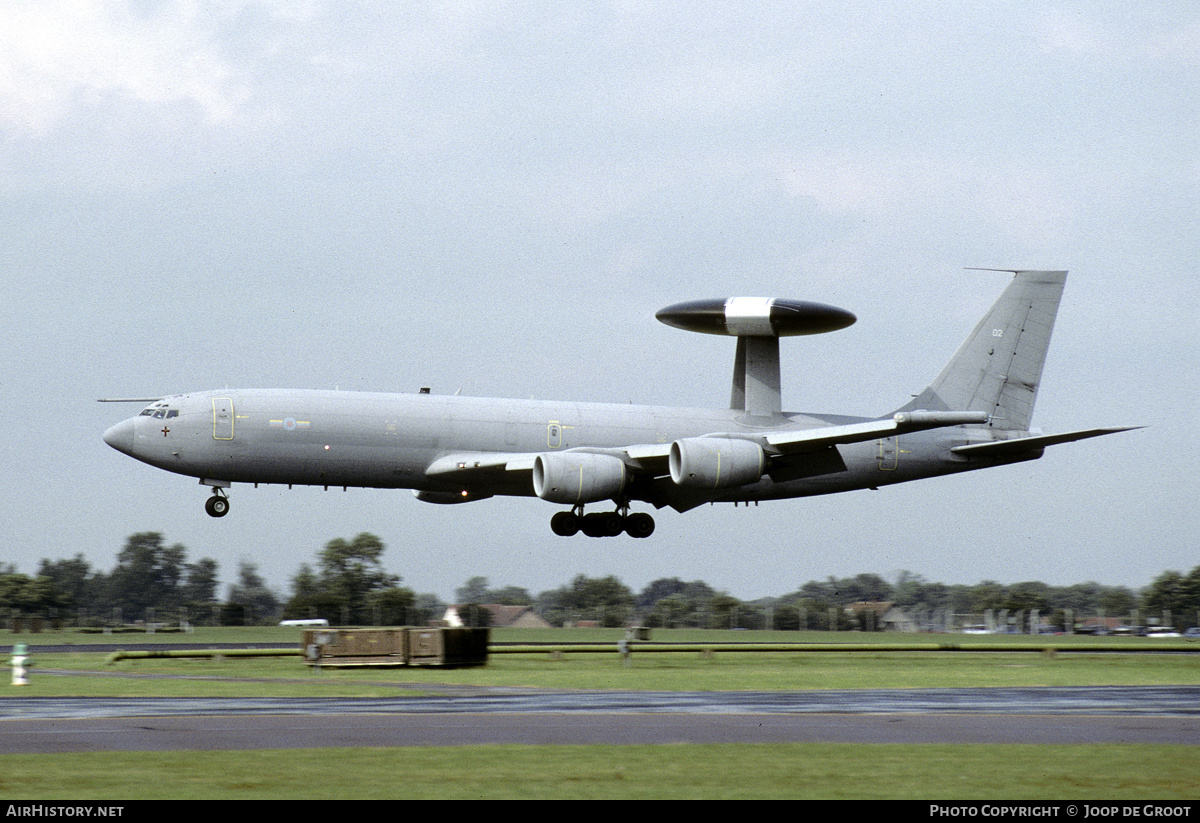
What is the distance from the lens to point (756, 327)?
1955 inches

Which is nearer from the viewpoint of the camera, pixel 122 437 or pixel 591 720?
pixel 591 720

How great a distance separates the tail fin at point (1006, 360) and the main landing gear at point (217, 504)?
978 inches

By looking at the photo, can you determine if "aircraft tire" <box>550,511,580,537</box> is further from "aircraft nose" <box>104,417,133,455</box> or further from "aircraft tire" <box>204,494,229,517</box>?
"aircraft nose" <box>104,417,133,455</box>

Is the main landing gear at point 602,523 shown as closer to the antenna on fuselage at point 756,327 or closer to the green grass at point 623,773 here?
the antenna on fuselage at point 756,327

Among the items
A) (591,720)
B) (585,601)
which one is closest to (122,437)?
(591,720)

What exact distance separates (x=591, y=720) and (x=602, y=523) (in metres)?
27.6

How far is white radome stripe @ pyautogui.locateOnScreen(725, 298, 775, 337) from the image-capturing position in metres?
48.9

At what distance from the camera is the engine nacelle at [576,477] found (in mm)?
42312

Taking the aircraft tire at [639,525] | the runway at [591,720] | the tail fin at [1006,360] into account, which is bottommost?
the runway at [591,720]

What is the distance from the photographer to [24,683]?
2883 cm

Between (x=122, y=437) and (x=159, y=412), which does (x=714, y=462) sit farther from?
(x=122, y=437)

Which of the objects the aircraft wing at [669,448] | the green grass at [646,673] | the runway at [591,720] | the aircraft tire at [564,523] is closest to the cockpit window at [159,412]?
the green grass at [646,673]
